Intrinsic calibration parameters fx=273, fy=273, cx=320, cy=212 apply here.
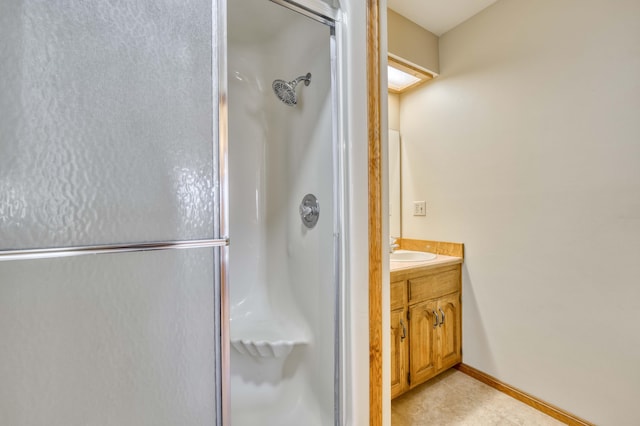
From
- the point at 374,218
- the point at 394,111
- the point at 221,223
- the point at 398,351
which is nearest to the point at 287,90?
the point at 374,218

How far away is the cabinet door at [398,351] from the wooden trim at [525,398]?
601mm

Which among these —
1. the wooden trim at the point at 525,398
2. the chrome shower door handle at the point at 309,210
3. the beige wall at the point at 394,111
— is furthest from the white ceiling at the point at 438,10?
the wooden trim at the point at 525,398

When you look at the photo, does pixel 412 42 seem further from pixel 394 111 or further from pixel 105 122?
pixel 105 122

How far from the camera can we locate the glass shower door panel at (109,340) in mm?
524

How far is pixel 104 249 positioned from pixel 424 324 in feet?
5.75

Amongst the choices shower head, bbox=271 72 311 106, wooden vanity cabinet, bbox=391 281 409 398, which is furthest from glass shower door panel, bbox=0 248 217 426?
wooden vanity cabinet, bbox=391 281 409 398

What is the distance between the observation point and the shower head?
4.63 feet

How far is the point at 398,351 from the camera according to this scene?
1605mm

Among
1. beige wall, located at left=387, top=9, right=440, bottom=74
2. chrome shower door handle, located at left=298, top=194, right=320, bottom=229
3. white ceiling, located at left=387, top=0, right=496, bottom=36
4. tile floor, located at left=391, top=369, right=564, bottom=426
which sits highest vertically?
white ceiling, located at left=387, top=0, right=496, bottom=36

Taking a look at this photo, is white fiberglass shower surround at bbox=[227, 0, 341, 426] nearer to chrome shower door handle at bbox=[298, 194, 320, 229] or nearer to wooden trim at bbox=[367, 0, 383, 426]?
chrome shower door handle at bbox=[298, 194, 320, 229]

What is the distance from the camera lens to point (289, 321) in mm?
1417

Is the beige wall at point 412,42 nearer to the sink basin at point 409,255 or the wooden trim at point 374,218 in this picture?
the wooden trim at point 374,218

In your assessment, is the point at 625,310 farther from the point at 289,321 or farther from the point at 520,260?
the point at 289,321

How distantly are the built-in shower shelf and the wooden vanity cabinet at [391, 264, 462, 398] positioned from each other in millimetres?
619
